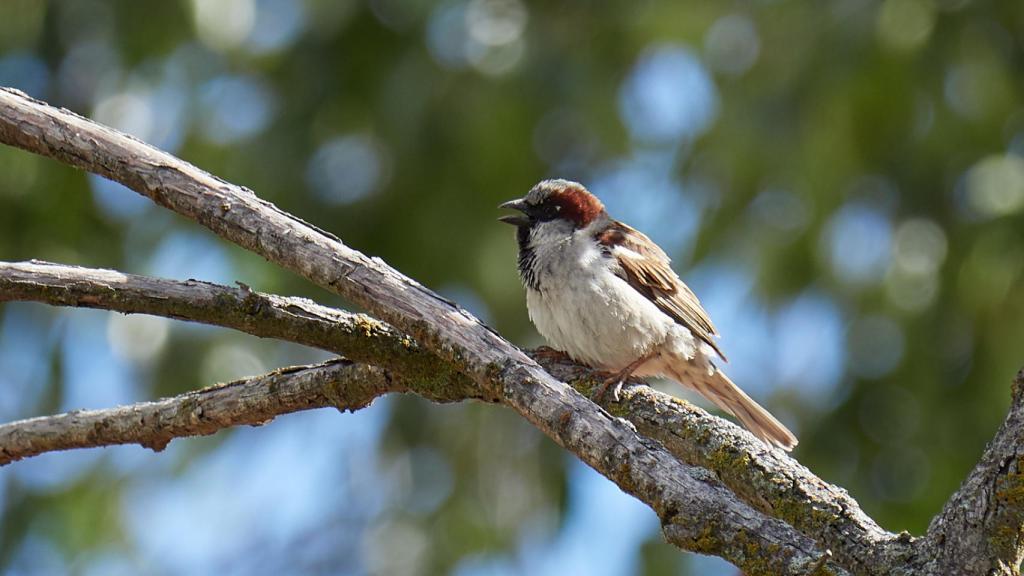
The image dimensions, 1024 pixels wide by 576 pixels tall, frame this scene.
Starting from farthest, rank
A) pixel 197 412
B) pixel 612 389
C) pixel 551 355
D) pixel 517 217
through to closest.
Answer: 1. pixel 517 217
2. pixel 551 355
3. pixel 612 389
4. pixel 197 412

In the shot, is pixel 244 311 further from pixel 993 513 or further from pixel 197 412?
pixel 993 513

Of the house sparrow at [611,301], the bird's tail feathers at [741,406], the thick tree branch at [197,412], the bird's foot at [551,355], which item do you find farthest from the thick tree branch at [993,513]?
the bird's tail feathers at [741,406]

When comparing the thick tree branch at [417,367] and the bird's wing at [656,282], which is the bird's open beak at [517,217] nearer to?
the bird's wing at [656,282]

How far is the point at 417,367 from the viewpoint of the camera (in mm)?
2727

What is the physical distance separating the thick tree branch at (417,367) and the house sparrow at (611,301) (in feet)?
2.66

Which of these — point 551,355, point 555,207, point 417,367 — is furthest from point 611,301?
point 417,367

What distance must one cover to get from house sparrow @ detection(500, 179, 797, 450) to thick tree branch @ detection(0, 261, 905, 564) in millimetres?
812

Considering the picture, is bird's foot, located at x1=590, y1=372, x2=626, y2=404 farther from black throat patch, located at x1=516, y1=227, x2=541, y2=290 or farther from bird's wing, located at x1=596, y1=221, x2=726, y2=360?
bird's wing, located at x1=596, y1=221, x2=726, y2=360

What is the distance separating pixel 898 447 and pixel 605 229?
2784 millimetres

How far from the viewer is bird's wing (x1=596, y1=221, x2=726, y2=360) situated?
4066mm

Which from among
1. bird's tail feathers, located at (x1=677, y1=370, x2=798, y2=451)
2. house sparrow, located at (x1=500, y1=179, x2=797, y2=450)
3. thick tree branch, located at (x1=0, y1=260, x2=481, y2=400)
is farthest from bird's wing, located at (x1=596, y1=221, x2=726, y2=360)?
thick tree branch, located at (x1=0, y1=260, x2=481, y2=400)

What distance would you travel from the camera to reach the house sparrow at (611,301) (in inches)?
148

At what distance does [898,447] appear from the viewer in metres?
6.16

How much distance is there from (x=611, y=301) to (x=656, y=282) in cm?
38
